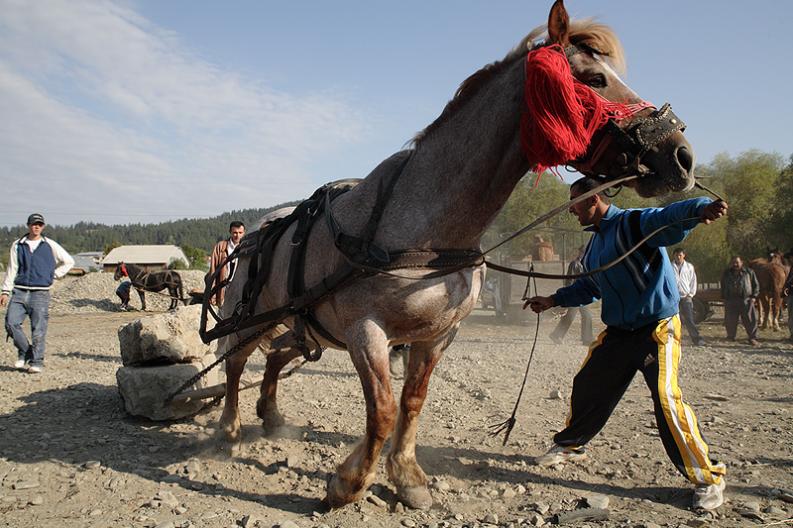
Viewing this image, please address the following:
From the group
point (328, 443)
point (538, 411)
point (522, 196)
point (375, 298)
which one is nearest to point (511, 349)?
point (538, 411)

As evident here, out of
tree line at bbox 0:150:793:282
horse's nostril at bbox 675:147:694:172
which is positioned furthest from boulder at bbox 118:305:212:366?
tree line at bbox 0:150:793:282

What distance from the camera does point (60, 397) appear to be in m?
5.18

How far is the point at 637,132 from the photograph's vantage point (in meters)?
2.39

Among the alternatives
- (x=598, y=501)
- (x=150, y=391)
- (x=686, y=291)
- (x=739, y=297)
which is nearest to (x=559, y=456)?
(x=598, y=501)

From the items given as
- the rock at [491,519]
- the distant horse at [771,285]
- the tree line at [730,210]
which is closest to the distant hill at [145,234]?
the tree line at [730,210]

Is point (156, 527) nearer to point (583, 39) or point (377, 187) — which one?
point (377, 187)

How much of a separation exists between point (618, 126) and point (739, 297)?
1096 cm

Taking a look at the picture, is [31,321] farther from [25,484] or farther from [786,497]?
[786,497]

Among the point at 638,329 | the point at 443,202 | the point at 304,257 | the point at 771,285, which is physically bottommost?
the point at 638,329

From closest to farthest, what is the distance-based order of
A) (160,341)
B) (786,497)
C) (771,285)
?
(786,497), (160,341), (771,285)

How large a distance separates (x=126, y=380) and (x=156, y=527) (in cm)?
219

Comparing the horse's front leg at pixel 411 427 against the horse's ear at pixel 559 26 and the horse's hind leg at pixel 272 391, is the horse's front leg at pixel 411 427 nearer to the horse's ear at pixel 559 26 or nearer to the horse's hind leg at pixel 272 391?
the horse's hind leg at pixel 272 391

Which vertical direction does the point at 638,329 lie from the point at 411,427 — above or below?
above

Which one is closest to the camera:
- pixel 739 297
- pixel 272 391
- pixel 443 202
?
pixel 443 202
